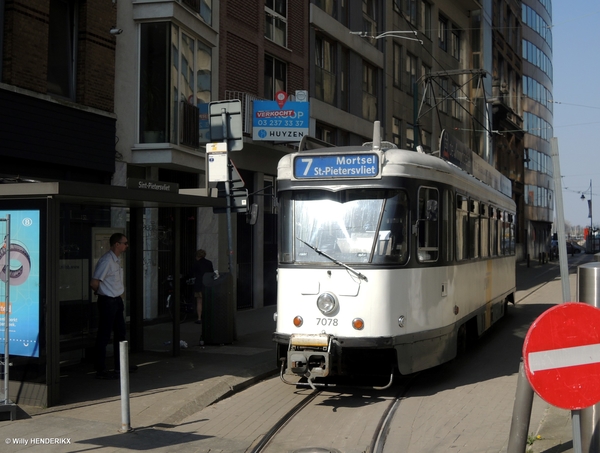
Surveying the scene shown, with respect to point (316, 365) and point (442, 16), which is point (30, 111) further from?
point (442, 16)

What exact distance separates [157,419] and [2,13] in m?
8.13

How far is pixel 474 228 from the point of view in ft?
39.8

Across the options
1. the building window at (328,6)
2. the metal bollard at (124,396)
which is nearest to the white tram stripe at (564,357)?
the metal bollard at (124,396)

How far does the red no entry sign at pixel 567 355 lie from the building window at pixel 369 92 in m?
25.5

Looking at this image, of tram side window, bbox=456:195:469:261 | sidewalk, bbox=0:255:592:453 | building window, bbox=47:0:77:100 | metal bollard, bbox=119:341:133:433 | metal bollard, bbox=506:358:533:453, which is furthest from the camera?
building window, bbox=47:0:77:100

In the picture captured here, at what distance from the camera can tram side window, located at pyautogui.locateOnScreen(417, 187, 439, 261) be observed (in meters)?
9.20

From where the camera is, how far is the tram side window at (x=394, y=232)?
8.81 metres

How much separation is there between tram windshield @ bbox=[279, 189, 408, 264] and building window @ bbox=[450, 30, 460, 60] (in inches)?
1388

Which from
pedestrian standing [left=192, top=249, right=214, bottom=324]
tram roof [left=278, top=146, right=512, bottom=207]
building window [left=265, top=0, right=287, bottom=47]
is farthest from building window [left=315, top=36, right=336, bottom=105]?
tram roof [left=278, top=146, right=512, bottom=207]

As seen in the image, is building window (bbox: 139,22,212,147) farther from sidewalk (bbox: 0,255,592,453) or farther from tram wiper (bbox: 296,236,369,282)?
tram wiper (bbox: 296,236,369,282)

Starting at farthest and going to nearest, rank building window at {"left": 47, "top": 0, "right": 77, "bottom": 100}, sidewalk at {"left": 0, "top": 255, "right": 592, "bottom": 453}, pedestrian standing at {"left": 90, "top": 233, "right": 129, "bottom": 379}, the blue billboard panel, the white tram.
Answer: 1. building window at {"left": 47, "top": 0, "right": 77, "bottom": 100}
2. pedestrian standing at {"left": 90, "top": 233, "right": 129, "bottom": 379}
3. the white tram
4. the blue billboard panel
5. sidewalk at {"left": 0, "top": 255, "right": 592, "bottom": 453}

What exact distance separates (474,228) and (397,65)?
22447 mm

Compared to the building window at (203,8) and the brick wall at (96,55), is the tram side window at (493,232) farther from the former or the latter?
the building window at (203,8)

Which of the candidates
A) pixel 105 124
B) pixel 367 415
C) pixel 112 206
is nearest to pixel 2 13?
pixel 105 124
